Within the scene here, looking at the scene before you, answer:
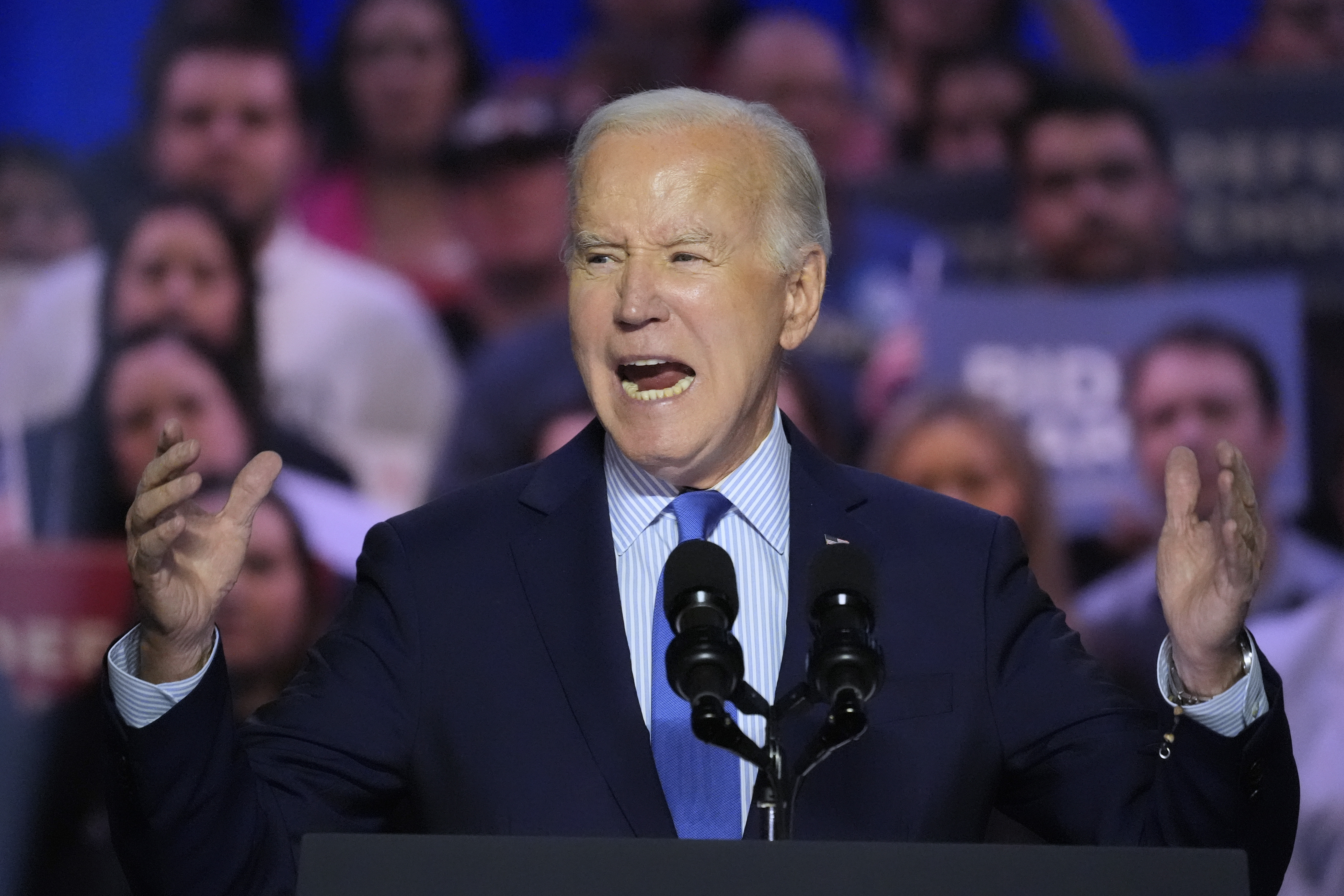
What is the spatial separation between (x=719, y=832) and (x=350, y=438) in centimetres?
261

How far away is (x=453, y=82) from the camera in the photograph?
438 centimetres

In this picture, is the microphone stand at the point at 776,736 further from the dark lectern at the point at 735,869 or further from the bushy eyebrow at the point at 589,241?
the bushy eyebrow at the point at 589,241

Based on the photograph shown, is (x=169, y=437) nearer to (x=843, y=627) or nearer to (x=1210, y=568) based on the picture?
(x=843, y=627)

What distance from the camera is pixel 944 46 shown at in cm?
445

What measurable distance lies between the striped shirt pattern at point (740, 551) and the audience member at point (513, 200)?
2.26 meters

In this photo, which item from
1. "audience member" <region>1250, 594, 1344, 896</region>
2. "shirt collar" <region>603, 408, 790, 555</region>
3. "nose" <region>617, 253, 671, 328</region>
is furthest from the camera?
"audience member" <region>1250, 594, 1344, 896</region>

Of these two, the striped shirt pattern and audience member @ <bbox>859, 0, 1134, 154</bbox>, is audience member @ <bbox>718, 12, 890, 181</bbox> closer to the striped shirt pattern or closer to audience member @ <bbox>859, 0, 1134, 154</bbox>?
audience member @ <bbox>859, 0, 1134, 154</bbox>

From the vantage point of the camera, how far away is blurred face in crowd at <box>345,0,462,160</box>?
14.3ft

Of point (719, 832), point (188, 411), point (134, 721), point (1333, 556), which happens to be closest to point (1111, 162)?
point (1333, 556)

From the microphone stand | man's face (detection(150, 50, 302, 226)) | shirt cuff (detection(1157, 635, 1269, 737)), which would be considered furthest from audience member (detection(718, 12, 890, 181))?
the microphone stand

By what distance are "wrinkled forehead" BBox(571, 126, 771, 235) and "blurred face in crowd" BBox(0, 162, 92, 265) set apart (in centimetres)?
269

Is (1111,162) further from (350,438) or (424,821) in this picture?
(424,821)

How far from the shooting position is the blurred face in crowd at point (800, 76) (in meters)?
4.38

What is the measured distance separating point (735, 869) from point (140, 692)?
0.67 m
